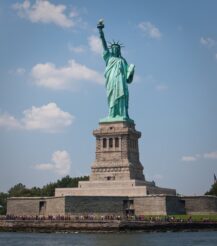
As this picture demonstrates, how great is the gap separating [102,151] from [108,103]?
244 inches

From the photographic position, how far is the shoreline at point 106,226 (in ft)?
164

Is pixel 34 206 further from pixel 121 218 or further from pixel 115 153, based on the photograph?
pixel 121 218

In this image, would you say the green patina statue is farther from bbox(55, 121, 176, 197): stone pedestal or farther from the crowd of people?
the crowd of people

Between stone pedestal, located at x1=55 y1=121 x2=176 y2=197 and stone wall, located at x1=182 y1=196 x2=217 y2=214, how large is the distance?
143 inches

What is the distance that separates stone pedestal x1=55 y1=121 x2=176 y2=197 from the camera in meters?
61.0

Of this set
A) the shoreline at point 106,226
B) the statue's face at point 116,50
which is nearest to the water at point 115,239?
the shoreline at point 106,226

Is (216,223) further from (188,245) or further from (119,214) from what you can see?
(188,245)

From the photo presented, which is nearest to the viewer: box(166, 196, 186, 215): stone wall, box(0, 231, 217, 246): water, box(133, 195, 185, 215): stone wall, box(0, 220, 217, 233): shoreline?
box(0, 231, 217, 246): water

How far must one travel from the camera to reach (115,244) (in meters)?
38.1

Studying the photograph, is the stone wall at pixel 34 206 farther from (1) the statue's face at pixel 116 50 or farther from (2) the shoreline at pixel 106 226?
(1) the statue's face at pixel 116 50

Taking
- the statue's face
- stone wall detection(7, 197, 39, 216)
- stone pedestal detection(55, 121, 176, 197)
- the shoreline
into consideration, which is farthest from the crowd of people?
the statue's face

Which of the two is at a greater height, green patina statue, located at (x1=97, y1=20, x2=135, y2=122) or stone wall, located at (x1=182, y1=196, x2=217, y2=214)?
green patina statue, located at (x1=97, y1=20, x2=135, y2=122)

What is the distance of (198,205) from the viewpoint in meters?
60.2

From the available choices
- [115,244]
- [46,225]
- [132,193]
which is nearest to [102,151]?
[132,193]
